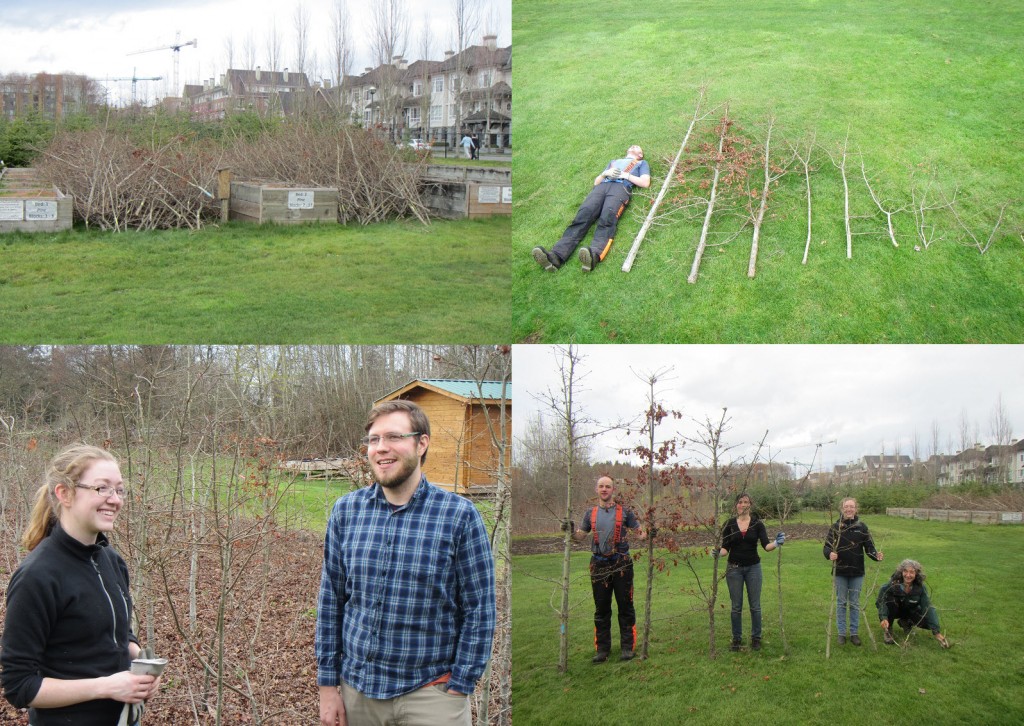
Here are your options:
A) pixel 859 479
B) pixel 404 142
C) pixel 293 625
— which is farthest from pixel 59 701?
pixel 404 142

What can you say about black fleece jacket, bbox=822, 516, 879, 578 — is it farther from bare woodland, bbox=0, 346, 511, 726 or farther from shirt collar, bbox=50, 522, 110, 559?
shirt collar, bbox=50, 522, 110, 559

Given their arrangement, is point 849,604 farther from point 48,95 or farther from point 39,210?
point 48,95

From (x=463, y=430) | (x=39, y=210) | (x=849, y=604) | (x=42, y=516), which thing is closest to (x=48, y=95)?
(x=39, y=210)

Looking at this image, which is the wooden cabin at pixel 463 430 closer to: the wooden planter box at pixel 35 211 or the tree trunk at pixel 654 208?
the tree trunk at pixel 654 208

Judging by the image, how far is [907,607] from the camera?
5594 mm

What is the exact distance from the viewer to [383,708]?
317cm

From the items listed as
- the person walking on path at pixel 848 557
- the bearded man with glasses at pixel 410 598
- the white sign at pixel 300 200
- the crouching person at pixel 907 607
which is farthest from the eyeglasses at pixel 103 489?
the white sign at pixel 300 200

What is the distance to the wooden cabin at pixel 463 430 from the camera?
5746 mm

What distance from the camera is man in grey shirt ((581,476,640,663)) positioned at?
5.56 meters

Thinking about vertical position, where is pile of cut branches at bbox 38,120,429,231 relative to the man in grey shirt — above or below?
above

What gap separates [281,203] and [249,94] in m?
2.12

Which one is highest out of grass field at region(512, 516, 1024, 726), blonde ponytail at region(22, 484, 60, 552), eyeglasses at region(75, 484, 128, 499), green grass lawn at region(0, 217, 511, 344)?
green grass lawn at region(0, 217, 511, 344)

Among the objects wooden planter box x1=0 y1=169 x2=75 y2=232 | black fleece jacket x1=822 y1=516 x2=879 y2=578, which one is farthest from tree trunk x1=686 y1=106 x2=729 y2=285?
wooden planter box x1=0 y1=169 x2=75 y2=232

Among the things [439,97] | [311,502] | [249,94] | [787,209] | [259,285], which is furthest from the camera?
[249,94]
